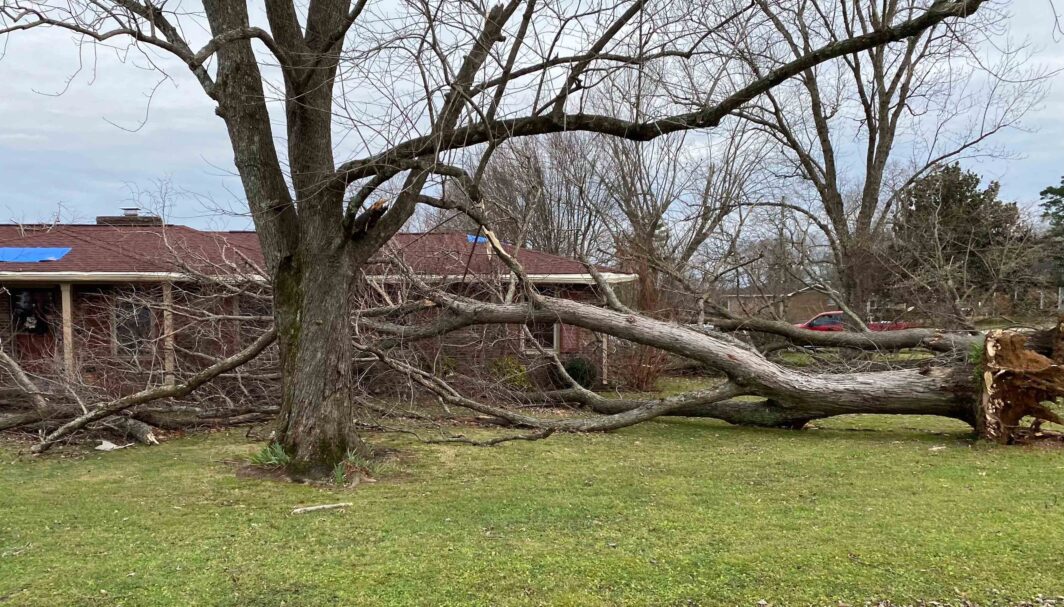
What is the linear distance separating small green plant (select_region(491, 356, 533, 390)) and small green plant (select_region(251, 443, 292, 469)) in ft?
19.9

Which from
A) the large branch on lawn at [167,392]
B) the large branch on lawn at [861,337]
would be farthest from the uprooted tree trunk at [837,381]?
the large branch on lawn at [167,392]

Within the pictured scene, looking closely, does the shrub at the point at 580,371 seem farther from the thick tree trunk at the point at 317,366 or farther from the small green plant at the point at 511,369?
the thick tree trunk at the point at 317,366

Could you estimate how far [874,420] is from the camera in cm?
1037

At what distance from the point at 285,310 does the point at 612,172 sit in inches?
823

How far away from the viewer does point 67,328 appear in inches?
A: 450

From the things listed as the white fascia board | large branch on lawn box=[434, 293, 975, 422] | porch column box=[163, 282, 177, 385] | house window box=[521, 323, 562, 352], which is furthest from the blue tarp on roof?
house window box=[521, 323, 562, 352]

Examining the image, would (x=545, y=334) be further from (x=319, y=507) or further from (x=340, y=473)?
(x=319, y=507)

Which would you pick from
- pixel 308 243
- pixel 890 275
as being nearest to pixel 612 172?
pixel 890 275

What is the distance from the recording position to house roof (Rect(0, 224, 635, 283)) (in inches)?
467

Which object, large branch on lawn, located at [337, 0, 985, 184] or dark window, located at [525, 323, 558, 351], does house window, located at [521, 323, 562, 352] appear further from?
large branch on lawn, located at [337, 0, 985, 184]

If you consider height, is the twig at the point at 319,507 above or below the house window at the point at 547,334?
below

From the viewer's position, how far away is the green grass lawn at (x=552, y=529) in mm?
3740

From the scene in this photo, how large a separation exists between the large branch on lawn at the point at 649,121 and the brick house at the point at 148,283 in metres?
4.45

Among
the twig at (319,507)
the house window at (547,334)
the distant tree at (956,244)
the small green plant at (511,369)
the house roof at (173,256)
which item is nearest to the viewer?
the twig at (319,507)
